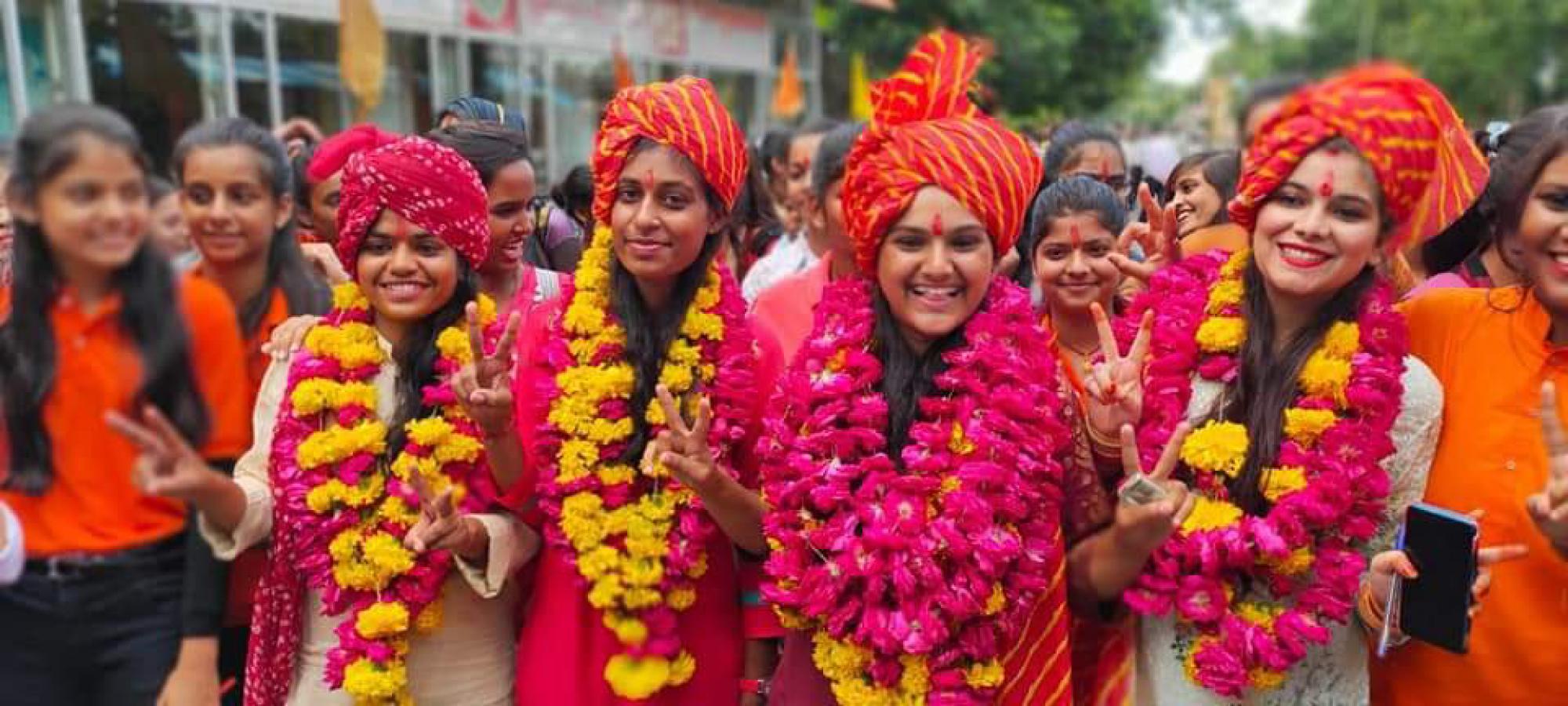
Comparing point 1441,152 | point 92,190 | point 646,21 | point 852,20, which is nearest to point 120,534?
point 92,190

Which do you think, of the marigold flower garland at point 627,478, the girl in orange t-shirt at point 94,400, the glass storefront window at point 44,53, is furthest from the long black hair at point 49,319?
the glass storefront window at point 44,53

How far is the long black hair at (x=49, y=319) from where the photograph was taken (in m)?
1.46

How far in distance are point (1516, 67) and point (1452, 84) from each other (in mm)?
2162

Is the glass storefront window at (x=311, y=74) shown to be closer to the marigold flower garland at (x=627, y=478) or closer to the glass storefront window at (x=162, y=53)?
the glass storefront window at (x=162, y=53)

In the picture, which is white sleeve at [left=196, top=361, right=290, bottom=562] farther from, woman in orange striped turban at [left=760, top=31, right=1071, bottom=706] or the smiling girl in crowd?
woman in orange striped turban at [left=760, top=31, right=1071, bottom=706]

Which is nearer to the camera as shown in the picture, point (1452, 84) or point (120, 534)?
point (120, 534)

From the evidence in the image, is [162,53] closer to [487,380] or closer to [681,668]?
[487,380]

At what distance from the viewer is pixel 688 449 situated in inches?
91.7

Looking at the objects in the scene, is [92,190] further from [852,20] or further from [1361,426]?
[852,20]

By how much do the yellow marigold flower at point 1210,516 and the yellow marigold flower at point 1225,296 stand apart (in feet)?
1.41

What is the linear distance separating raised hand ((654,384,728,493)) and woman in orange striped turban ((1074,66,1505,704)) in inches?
32.7

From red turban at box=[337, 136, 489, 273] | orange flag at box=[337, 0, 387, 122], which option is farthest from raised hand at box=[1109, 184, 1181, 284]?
orange flag at box=[337, 0, 387, 122]

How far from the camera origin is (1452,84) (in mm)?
39844

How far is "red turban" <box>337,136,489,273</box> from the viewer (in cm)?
244
